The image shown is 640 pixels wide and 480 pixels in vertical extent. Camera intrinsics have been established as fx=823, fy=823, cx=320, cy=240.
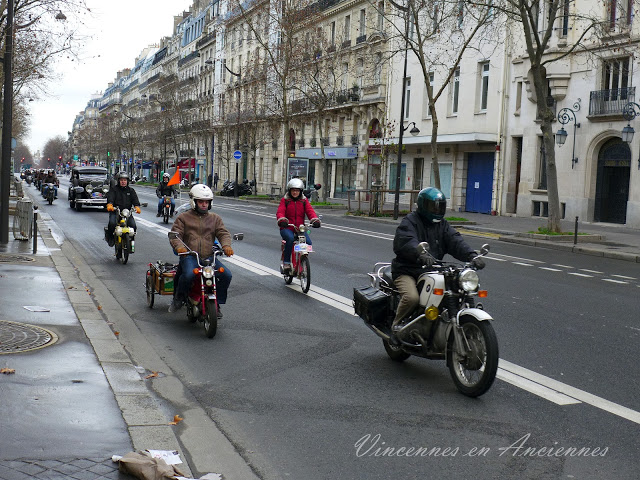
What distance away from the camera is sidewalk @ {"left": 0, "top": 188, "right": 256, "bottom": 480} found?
4.16 meters

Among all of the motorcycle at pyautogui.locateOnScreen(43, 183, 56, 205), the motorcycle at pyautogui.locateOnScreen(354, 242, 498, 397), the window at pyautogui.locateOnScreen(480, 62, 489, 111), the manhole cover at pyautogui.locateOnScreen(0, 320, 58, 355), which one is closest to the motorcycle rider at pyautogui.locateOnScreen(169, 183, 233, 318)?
the manhole cover at pyautogui.locateOnScreen(0, 320, 58, 355)

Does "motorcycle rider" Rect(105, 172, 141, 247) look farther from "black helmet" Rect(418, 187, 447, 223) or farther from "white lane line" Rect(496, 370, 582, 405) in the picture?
"white lane line" Rect(496, 370, 582, 405)

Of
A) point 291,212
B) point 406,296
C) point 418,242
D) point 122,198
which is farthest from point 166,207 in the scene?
point 406,296

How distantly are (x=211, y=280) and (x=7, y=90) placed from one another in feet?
29.5

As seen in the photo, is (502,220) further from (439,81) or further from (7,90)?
(7,90)

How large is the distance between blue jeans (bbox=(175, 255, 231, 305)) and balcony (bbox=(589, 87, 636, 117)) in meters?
24.5

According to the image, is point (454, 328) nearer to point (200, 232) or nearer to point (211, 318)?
point (211, 318)

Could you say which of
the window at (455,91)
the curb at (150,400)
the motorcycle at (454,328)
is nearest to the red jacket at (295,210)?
the curb at (150,400)

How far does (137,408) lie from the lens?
5102mm

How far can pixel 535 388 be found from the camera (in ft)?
19.8

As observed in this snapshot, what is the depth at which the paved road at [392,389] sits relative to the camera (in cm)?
451

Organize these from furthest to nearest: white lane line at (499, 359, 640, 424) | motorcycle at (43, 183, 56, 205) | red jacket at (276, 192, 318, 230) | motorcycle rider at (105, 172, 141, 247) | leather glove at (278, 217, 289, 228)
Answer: motorcycle at (43, 183, 56, 205) → motorcycle rider at (105, 172, 141, 247) → red jacket at (276, 192, 318, 230) → leather glove at (278, 217, 289, 228) → white lane line at (499, 359, 640, 424)

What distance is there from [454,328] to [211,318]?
9.27 ft

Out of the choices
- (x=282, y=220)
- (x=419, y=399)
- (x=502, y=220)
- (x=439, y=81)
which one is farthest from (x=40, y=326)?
(x=439, y=81)
